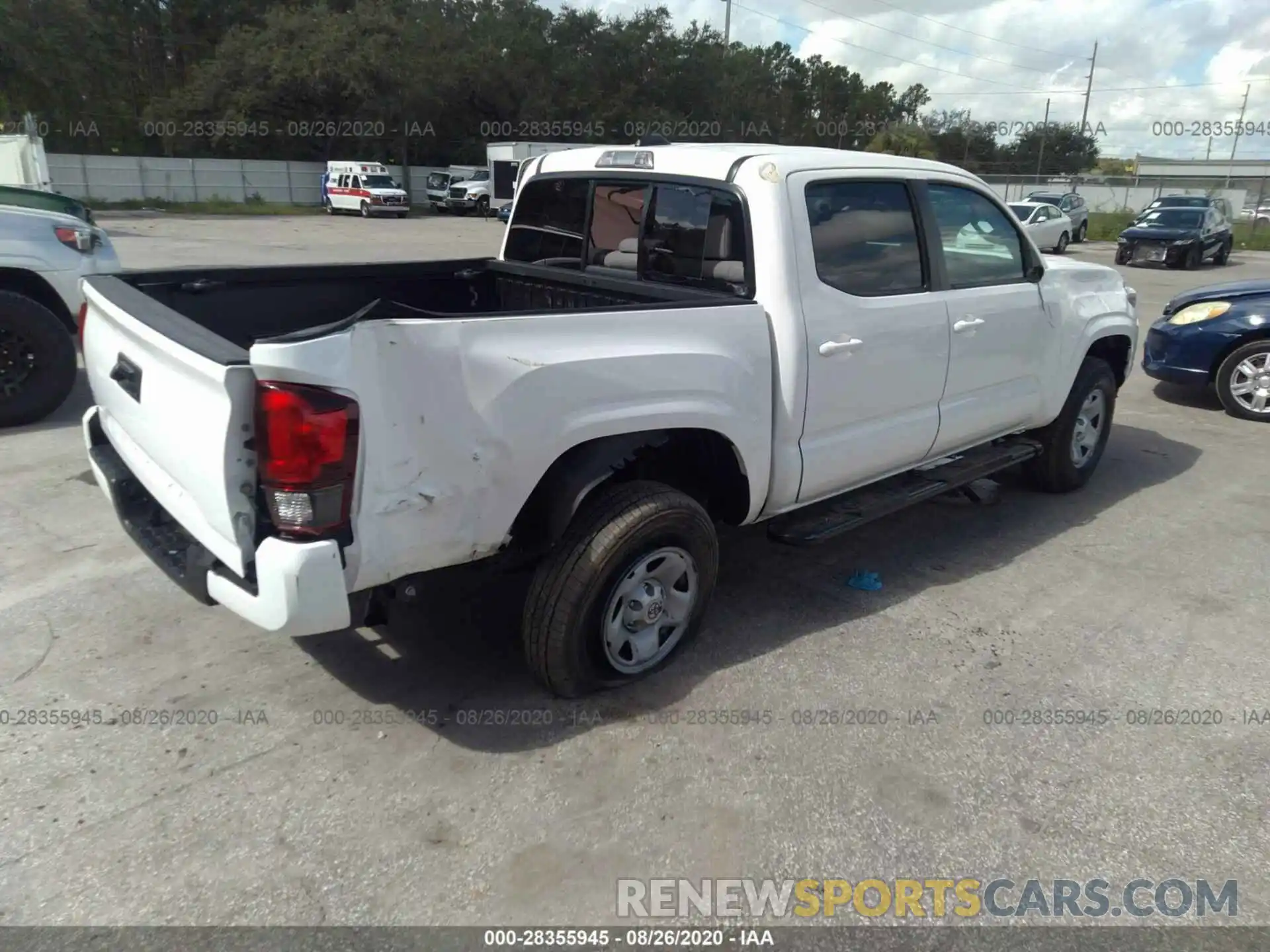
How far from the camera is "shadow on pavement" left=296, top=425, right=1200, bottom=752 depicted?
11.0ft

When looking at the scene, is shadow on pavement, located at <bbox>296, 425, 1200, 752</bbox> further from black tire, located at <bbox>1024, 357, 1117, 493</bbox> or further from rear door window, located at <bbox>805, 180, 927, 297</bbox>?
rear door window, located at <bbox>805, 180, 927, 297</bbox>

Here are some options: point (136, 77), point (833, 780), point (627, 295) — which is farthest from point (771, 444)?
point (136, 77)

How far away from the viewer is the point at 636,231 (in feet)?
13.8

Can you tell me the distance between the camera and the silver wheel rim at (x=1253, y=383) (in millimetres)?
7543

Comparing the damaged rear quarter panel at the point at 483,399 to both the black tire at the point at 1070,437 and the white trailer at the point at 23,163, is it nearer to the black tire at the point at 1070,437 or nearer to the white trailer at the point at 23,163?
the black tire at the point at 1070,437

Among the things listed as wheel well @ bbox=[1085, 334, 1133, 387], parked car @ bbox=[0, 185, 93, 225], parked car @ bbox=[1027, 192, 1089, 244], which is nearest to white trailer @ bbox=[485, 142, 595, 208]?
parked car @ bbox=[1027, 192, 1089, 244]

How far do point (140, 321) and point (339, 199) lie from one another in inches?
1576

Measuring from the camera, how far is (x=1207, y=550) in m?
4.97

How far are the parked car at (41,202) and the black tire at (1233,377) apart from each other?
9.43 metres

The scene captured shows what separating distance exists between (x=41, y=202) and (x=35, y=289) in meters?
2.53

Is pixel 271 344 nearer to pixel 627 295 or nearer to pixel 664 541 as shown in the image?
pixel 664 541

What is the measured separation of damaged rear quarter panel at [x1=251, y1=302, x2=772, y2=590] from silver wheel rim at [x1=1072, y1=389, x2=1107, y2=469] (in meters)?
3.21

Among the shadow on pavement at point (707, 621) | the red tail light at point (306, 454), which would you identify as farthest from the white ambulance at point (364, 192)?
the red tail light at point (306, 454)

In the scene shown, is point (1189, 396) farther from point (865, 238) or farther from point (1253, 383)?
point (865, 238)
